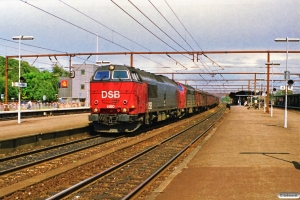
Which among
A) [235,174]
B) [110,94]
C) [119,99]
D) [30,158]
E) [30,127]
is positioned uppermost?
[110,94]

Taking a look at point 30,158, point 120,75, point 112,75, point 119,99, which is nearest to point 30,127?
point 112,75

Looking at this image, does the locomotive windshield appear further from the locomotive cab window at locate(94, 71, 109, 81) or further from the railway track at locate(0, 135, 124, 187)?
the railway track at locate(0, 135, 124, 187)

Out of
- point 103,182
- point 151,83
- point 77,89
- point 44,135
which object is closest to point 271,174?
point 103,182

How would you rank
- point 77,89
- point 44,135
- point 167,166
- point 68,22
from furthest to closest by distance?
1. point 77,89
2. point 68,22
3. point 44,135
4. point 167,166

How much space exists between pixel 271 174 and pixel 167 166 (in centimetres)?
319

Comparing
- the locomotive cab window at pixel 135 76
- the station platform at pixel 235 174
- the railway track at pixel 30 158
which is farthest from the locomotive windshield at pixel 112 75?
the station platform at pixel 235 174

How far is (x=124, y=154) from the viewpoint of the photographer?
1455cm

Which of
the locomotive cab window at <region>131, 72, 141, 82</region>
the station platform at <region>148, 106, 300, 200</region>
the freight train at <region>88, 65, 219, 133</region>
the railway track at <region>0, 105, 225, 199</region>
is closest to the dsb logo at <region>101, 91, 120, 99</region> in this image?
the freight train at <region>88, 65, 219, 133</region>

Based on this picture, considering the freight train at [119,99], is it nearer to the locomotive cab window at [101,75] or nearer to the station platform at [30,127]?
the locomotive cab window at [101,75]

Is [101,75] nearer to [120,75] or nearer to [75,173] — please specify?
[120,75]

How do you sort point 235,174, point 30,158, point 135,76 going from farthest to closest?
point 135,76 → point 30,158 → point 235,174

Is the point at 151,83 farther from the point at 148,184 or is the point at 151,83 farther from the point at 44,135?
the point at 148,184

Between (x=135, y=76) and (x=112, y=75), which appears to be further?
(x=135, y=76)

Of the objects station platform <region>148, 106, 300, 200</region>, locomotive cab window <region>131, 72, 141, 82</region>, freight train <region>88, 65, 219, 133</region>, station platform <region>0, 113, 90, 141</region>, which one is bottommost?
station platform <region>148, 106, 300, 200</region>
